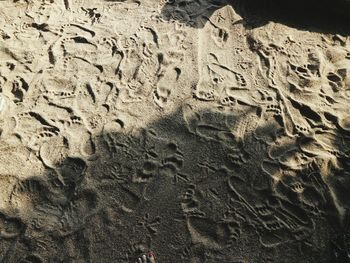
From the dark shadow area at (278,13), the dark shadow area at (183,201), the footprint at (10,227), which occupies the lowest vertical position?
the footprint at (10,227)

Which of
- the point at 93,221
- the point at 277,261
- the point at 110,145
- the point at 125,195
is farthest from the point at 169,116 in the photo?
the point at 277,261

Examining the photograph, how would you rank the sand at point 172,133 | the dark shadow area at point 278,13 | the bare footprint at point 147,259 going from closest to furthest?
the bare footprint at point 147,259, the sand at point 172,133, the dark shadow area at point 278,13

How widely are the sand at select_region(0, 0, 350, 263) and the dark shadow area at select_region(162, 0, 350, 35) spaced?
0.02 metres

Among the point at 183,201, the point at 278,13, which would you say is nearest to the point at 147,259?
the point at 183,201

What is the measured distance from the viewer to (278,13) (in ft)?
13.8

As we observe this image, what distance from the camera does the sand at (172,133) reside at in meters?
2.77

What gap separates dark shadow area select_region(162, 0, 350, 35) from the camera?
4078 mm

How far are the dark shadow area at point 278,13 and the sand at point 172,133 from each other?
22 mm

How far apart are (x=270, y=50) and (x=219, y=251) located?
220 centimetres

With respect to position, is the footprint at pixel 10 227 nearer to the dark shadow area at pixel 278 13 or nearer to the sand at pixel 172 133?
the sand at pixel 172 133

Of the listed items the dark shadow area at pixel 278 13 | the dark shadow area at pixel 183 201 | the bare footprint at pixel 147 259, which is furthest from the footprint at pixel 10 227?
the dark shadow area at pixel 278 13

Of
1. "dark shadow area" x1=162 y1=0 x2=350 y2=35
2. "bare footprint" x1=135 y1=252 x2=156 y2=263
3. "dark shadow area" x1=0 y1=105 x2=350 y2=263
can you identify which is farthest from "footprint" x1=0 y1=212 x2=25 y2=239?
"dark shadow area" x1=162 y1=0 x2=350 y2=35

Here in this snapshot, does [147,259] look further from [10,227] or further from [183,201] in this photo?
[10,227]

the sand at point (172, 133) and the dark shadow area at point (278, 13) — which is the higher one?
the dark shadow area at point (278, 13)
